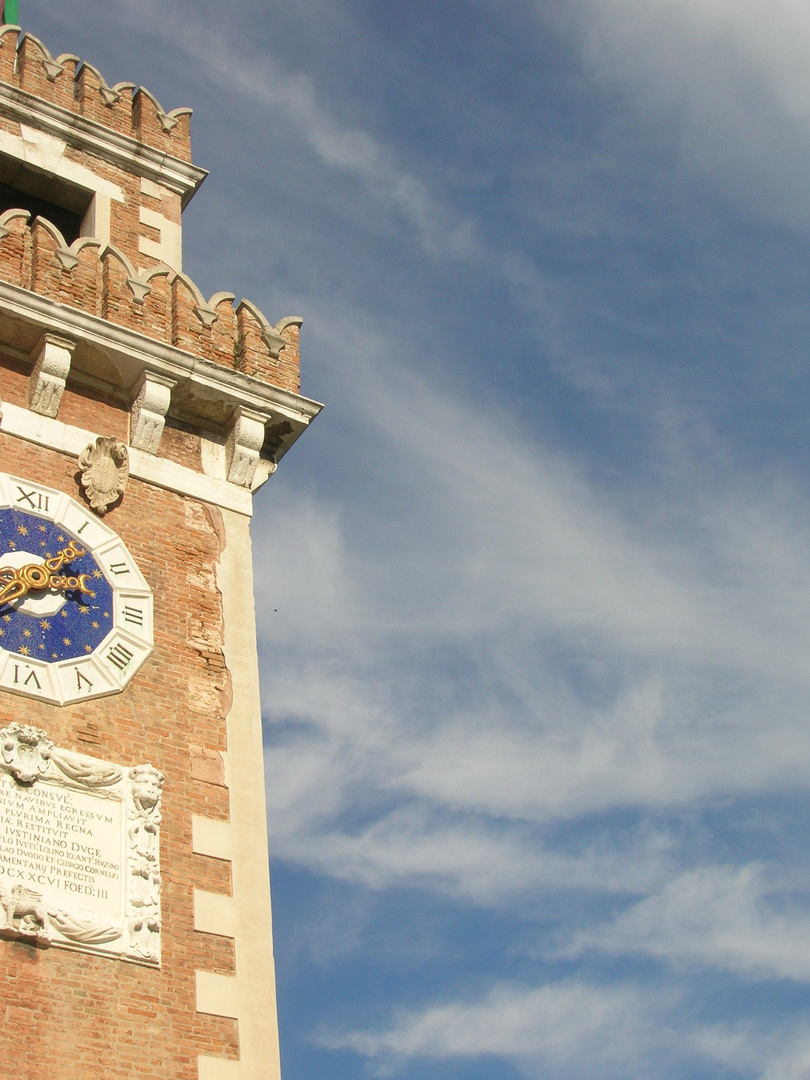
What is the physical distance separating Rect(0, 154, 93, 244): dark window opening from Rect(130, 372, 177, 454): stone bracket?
151 inches

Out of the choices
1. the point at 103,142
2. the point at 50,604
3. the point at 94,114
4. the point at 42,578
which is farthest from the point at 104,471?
the point at 94,114

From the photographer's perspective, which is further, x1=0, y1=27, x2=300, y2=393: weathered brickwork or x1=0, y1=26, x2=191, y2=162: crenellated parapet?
x1=0, y1=26, x2=191, y2=162: crenellated parapet

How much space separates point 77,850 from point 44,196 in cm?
955

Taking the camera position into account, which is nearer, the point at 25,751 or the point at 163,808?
the point at 25,751

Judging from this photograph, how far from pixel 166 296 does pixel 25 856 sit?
7.03 meters

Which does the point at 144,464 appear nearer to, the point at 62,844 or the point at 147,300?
the point at 147,300

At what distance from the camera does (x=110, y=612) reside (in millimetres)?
13602

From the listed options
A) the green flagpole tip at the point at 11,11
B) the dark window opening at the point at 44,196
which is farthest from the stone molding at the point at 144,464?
the green flagpole tip at the point at 11,11

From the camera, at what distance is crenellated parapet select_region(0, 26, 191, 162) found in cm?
1883

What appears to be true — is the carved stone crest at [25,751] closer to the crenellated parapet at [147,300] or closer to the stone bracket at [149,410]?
the stone bracket at [149,410]

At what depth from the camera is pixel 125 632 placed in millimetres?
13531

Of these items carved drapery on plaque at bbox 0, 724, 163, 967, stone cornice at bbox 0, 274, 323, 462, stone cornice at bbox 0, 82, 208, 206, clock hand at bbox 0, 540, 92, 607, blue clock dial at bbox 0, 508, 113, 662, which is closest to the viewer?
carved drapery on plaque at bbox 0, 724, 163, 967

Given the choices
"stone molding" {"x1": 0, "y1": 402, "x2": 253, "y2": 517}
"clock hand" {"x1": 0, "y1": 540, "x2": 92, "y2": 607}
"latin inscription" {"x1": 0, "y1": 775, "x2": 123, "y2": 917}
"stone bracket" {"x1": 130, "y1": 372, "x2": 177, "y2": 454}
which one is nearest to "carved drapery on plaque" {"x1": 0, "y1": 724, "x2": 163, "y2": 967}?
"latin inscription" {"x1": 0, "y1": 775, "x2": 123, "y2": 917}

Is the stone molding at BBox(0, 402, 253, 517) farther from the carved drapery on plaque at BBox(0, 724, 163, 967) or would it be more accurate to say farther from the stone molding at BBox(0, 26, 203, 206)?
the stone molding at BBox(0, 26, 203, 206)
